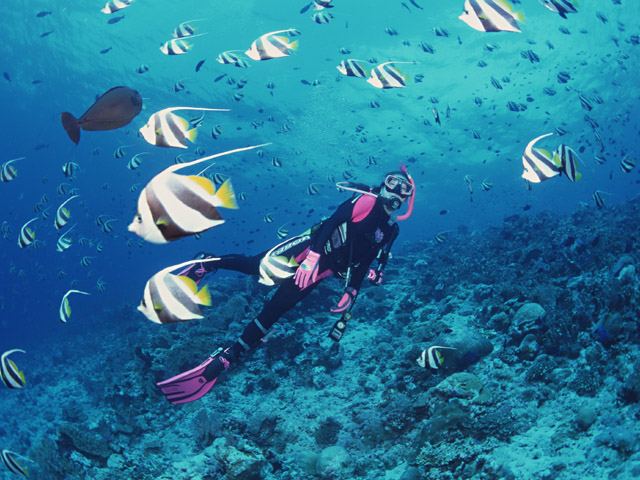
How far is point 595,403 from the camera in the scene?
3.66m

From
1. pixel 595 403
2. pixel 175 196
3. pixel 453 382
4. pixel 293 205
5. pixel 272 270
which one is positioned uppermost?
pixel 175 196

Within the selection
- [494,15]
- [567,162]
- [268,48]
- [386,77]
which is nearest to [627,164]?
[567,162]

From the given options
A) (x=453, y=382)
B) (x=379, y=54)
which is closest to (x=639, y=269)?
(x=453, y=382)

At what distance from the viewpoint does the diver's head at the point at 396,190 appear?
542 cm

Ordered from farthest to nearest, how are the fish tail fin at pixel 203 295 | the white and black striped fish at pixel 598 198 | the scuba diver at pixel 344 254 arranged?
1. the white and black striped fish at pixel 598 198
2. the scuba diver at pixel 344 254
3. the fish tail fin at pixel 203 295

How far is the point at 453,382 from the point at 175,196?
4.30 metres

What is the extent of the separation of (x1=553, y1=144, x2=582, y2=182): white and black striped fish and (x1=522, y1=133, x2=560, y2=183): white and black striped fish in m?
0.05

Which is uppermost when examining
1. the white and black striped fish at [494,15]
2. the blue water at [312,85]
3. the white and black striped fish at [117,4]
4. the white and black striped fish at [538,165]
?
the white and black striped fish at [494,15]

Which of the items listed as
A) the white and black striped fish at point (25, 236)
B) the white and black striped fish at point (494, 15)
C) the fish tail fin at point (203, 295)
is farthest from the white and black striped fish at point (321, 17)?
the white and black striped fish at point (25, 236)

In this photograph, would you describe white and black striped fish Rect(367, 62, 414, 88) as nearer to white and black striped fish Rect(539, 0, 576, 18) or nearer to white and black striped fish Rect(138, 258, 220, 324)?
white and black striped fish Rect(539, 0, 576, 18)

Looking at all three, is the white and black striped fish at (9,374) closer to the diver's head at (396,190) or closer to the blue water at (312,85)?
the diver's head at (396,190)

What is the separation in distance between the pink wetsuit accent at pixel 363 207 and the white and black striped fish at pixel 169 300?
11.4ft

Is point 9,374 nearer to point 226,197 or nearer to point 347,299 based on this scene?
point 226,197

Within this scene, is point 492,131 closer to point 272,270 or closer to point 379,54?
point 379,54
